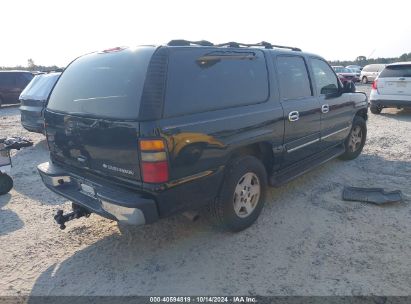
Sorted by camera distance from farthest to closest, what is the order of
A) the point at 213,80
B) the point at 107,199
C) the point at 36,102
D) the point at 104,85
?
the point at 36,102 < the point at 213,80 < the point at 104,85 < the point at 107,199

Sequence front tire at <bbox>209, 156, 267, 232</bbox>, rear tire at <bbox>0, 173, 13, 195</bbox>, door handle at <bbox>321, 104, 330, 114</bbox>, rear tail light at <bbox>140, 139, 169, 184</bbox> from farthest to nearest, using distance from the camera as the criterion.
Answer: rear tire at <bbox>0, 173, 13, 195</bbox>, door handle at <bbox>321, 104, 330, 114</bbox>, front tire at <bbox>209, 156, 267, 232</bbox>, rear tail light at <bbox>140, 139, 169, 184</bbox>

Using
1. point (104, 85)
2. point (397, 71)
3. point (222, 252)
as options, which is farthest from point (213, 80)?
point (397, 71)

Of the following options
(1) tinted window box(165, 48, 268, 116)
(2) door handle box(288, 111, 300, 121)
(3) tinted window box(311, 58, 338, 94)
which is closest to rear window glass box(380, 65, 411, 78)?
(3) tinted window box(311, 58, 338, 94)

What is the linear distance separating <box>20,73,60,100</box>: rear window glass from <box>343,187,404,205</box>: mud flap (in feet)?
20.7

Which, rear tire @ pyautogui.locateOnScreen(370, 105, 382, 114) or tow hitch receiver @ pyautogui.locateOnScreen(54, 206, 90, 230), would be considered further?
rear tire @ pyautogui.locateOnScreen(370, 105, 382, 114)

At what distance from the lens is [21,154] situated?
6824mm

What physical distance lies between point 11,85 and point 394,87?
15138mm

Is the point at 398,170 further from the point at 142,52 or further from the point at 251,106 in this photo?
the point at 142,52

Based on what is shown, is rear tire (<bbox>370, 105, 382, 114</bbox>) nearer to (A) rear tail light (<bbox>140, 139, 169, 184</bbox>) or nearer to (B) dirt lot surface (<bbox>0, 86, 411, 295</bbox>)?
(B) dirt lot surface (<bbox>0, 86, 411, 295</bbox>)

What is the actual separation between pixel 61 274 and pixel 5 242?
3.30 feet

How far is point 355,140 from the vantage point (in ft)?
19.7

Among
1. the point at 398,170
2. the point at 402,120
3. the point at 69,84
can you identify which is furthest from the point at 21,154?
the point at 402,120

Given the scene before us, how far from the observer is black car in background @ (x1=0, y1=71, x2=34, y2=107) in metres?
14.6

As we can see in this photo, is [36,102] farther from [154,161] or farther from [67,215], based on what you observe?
[154,161]
